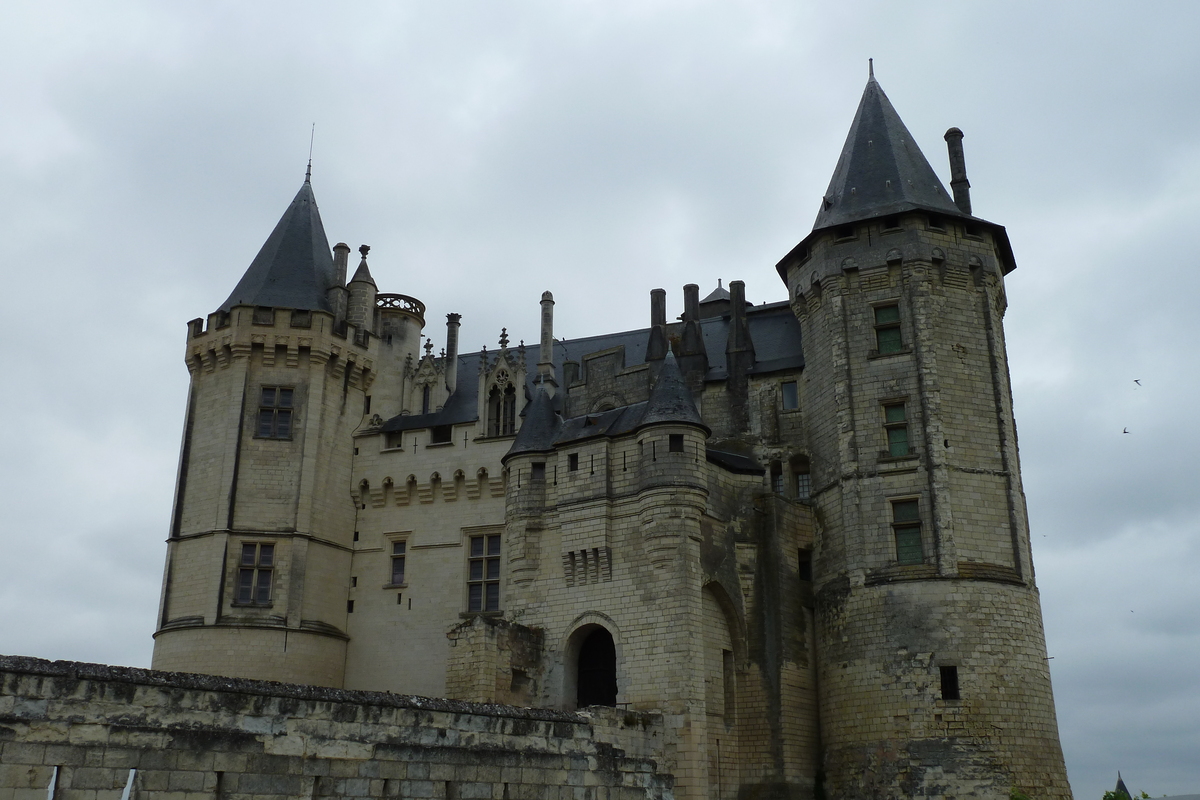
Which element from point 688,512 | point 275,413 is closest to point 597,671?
point 688,512

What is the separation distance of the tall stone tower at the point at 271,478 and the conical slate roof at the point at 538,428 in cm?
612

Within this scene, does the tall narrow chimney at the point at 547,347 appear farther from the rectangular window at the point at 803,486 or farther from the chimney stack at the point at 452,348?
the rectangular window at the point at 803,486

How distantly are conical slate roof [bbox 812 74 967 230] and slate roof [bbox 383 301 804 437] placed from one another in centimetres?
338

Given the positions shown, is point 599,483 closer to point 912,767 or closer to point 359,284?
point 912,767

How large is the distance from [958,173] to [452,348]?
16.1 m

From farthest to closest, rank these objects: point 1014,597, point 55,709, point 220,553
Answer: point 220,553 < point 1014,597 < point 55,709

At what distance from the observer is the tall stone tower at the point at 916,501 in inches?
984

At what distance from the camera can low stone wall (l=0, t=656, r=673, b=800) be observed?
12852 millimetres

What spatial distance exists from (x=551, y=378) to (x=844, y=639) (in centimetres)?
1105

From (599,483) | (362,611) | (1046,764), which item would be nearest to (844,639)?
(1046,764)

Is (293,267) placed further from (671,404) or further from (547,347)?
(671,404)

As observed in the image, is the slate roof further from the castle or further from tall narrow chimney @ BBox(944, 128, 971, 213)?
tall narrow chimney @ BBox(944, 128, 971, 213)

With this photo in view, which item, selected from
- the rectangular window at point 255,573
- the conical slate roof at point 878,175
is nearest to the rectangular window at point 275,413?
the rectangular window at point 255,573

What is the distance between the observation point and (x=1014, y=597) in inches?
1032
